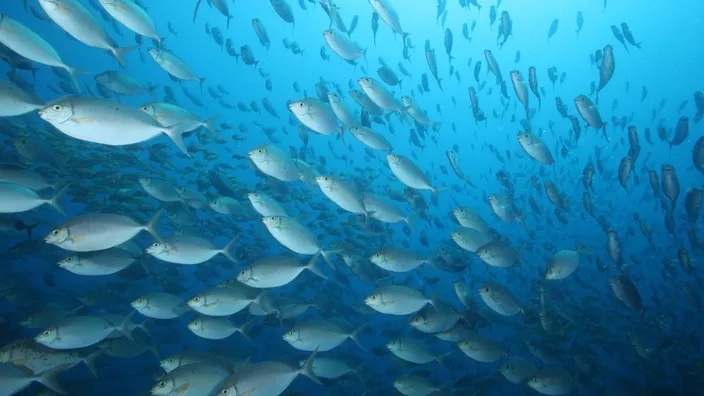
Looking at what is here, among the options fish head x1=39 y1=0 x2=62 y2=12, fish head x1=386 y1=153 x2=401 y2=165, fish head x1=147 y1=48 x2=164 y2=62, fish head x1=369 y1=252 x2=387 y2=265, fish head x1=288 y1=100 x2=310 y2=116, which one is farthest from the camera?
fish head x1=147 y1=48 x2=164 y2=62

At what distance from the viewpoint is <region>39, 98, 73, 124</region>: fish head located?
A: 3.01m

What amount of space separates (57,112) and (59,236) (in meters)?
1.47

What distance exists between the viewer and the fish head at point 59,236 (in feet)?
12.4

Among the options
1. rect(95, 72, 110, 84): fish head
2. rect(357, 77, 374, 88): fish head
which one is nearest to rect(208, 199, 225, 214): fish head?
rect(95, 72, 110, 84): fish head

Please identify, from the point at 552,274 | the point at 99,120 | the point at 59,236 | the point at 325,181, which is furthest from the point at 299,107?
the point at 552,274

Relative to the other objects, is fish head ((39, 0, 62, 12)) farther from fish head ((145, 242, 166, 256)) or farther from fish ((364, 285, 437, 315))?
fish ((364, 285, 437, 315))

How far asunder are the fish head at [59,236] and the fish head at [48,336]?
1.59 meters

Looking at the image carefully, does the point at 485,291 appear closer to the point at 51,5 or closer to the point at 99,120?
the point at 99,120

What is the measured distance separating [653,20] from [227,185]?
5473cm

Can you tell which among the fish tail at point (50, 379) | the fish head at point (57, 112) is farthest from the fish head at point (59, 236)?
the fish tail at point (50, 379)

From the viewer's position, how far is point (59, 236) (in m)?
3.85

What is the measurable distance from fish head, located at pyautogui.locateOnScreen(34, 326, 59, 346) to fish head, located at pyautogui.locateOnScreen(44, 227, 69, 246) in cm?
159

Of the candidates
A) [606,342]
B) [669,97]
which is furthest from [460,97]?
[606,342]

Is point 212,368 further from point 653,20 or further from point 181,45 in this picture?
point 181,45
